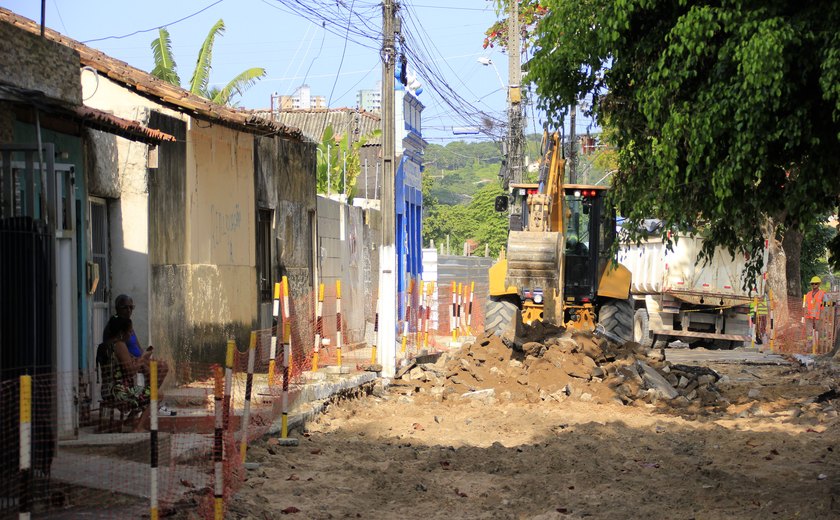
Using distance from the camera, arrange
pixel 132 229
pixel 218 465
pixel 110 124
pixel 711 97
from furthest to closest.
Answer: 1. pixel 132 229
2. pixel 110 124
3. pixel 711 97
4. pixel 218 465

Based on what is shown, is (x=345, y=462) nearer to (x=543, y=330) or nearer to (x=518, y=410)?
(x=518, y=410)

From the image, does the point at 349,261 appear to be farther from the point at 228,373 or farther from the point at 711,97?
the point at 228,373

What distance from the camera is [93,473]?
8.27 m

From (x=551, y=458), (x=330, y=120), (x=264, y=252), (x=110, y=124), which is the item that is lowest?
(x=551, y=458)

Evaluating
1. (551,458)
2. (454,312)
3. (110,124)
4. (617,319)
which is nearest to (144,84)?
(110,124)

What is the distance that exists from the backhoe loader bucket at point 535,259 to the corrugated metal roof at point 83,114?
6300mm

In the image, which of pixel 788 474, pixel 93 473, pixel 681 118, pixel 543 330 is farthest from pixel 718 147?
pixel 543 330

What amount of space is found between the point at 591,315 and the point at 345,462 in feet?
34.7

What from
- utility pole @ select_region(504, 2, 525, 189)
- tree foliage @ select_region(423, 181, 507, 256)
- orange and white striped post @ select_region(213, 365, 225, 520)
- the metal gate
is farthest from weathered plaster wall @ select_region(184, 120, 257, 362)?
tree foliage @ select_region(423, 181, 507, 256)

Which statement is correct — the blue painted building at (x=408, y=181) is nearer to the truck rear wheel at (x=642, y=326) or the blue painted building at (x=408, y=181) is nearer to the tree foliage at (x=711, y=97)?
the truck rear wheel at (x=642, y=326)

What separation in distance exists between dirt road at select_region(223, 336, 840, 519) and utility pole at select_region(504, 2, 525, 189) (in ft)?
47.5

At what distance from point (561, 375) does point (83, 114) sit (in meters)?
9.18

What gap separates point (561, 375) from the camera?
16.5 metres

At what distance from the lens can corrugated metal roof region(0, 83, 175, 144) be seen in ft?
24.7
